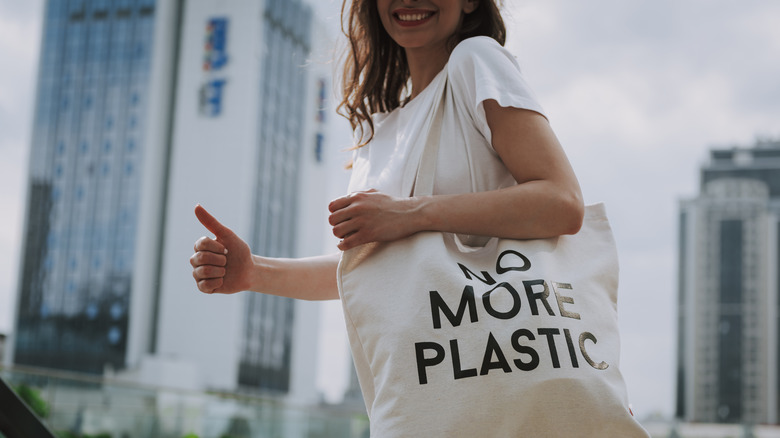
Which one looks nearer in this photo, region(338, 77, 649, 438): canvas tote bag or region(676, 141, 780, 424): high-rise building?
region(338, 77, 649, 438): canvas tote bag

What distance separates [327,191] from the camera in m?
47.1

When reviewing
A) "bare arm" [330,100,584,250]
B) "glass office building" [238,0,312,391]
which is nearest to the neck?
"bare arm" [330,100,584,250]

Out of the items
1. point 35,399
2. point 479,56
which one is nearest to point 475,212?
point 479,56

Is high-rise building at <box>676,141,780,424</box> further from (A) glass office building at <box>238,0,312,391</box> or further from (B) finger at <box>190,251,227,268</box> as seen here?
(B) finger at <box>190,251,227,268</box>

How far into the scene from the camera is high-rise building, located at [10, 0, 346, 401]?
35938 mm

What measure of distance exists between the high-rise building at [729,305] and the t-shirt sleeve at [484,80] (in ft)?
173

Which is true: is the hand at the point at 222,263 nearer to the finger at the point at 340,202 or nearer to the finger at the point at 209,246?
the finger at the point at 209,246

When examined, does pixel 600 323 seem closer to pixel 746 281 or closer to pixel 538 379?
pixel 538 379

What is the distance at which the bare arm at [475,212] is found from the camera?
35.7 inches

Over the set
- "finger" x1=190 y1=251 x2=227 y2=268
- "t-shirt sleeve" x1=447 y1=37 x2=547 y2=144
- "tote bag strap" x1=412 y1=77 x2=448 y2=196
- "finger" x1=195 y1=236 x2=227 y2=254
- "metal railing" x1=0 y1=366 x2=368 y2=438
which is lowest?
"metal railing" x1=0 y1=366 x2=368 y2=438

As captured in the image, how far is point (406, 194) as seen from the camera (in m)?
0.96

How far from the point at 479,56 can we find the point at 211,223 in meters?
0.38

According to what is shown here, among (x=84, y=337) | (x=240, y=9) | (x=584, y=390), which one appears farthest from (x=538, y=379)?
(x=240, y=9)

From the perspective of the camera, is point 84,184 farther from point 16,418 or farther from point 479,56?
point 479,56
